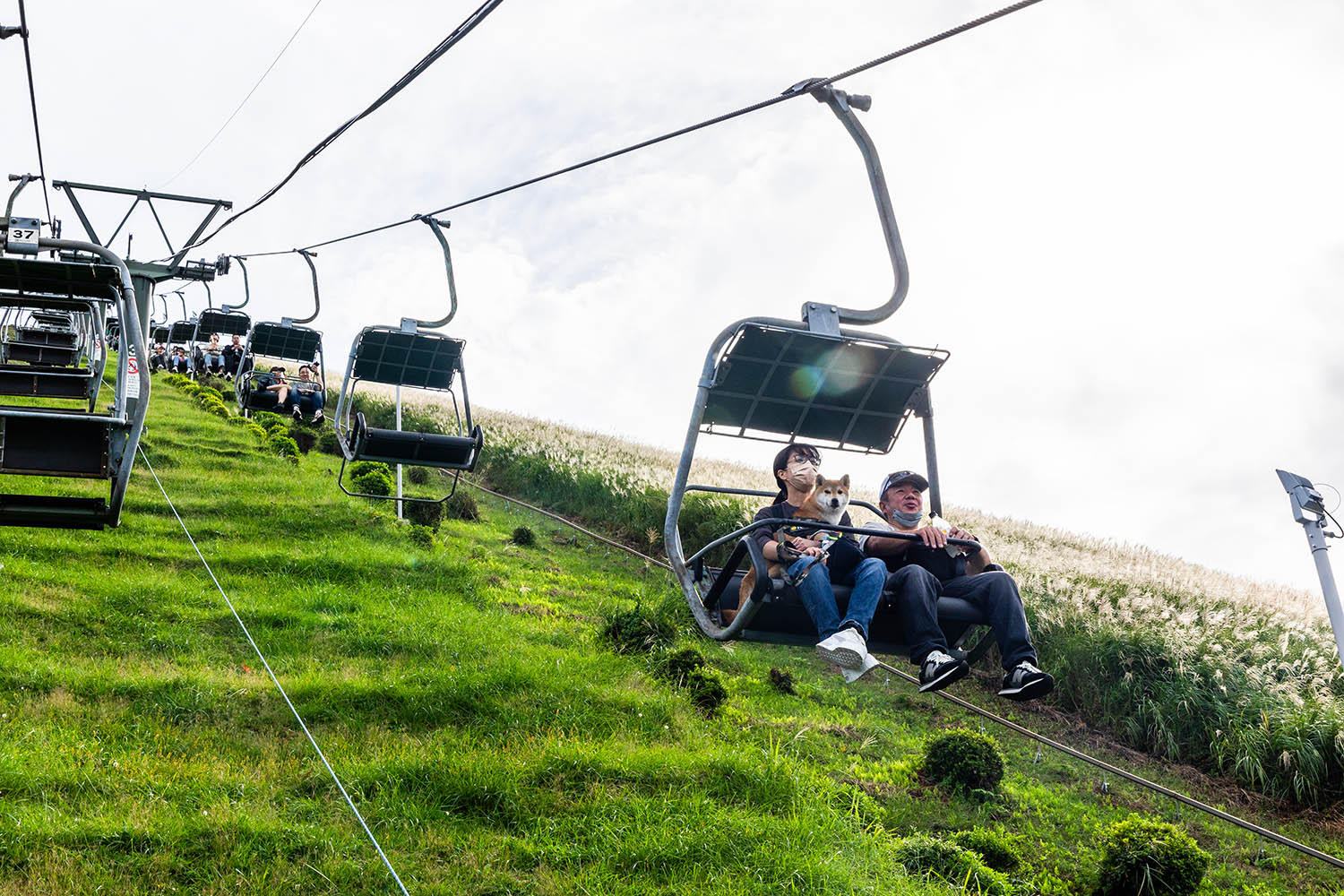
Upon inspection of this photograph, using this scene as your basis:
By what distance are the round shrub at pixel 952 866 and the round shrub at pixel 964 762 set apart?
1.29 meters

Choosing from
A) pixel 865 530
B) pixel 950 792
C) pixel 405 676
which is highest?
pixel 865 530

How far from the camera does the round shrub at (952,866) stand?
754 cm

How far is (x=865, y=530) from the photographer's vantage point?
5.52 metres

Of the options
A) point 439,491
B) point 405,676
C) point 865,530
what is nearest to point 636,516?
point 439,491

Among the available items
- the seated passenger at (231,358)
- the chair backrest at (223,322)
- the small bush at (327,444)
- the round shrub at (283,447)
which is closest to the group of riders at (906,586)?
the round shrub at (283,447)

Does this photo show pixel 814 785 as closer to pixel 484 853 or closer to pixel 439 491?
pixel 484 853

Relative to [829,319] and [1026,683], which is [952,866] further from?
[829,319]

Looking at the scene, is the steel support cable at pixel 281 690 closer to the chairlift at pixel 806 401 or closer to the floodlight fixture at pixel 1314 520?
the chairlift at pixel 806 401

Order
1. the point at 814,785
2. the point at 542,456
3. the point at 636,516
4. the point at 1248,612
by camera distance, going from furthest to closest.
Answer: the point at 542,456 < the point at 636,516 < the point at 1248,612 < the point at 814,785

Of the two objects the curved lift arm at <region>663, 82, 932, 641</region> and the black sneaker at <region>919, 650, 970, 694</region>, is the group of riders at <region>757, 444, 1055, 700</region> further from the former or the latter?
the curved lift arm at <region>663, 82, 932, 641</region>

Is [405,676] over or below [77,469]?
below

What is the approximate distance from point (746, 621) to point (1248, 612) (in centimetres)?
966

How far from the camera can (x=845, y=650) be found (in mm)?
5605

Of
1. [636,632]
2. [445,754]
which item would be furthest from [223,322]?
[445,754]
